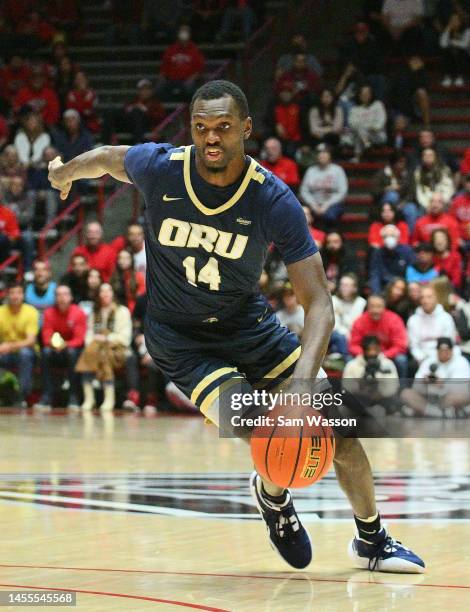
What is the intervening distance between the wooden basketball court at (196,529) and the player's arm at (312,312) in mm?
962

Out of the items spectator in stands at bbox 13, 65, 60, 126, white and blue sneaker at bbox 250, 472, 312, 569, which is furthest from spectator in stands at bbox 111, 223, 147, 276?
white and blue sneaker at bbox 250, 472, 312, 569

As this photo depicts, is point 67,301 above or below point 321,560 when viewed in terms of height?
above

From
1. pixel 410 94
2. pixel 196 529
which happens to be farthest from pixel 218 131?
pixel 410 94

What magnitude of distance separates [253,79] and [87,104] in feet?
9.04

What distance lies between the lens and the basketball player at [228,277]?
5703mm

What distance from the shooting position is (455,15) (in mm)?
19641

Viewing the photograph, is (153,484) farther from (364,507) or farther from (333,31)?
(333,31)

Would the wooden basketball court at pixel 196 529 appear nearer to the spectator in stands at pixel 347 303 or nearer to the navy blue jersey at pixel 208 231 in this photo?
the navy blue jersey at pixel 208 231

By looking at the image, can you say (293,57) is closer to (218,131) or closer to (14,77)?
(14,77)

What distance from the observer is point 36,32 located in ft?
74.8

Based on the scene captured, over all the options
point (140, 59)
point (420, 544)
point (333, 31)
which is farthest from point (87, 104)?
point (420, 544)

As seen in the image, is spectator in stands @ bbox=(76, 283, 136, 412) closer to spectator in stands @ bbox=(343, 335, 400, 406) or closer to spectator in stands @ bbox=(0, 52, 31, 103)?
spectator in stands @ bbox=(343, 335, 400, 406)

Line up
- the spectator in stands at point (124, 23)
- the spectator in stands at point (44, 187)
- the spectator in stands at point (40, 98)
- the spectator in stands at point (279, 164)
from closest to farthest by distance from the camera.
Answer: the spectator in stands at point (279, 164)
the spectator in stands at point (44, 187)
the spectator in stands at point (40, 98)
the spectator in stands at point (124, 23)

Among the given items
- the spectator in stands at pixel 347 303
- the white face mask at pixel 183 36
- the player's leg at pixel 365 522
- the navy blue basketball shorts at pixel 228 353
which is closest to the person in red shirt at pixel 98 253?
the spectator in stands at pixel 347 303
